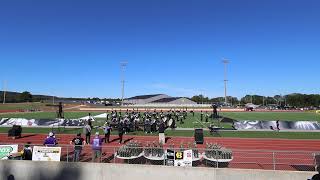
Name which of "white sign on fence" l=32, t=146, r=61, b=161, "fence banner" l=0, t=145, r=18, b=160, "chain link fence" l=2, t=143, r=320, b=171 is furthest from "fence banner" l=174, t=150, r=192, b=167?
"fence banner" l=0, t=145, r=18, b=160

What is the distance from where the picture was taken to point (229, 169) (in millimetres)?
14805

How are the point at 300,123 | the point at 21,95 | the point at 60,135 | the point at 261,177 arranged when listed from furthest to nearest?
the point at 21,95 → the point at 300,123 → the point at 60,135 → the point at 261,177

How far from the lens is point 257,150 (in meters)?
15.5

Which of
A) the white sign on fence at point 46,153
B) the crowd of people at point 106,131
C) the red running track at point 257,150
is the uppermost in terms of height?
the crowd of people at point 106,131

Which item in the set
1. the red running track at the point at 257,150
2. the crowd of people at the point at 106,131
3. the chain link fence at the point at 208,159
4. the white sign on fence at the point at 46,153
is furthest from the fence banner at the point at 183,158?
the white sign on fence at the point at 46,153

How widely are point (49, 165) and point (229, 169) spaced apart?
875 cm

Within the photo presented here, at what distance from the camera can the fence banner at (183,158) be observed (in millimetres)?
15680

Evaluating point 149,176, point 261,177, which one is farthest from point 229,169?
point 149,176

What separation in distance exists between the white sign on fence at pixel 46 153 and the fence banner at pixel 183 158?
19.5 ft

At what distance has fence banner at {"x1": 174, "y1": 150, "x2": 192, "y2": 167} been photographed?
51.4ft

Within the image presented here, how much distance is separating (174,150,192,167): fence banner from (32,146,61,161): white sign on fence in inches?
234

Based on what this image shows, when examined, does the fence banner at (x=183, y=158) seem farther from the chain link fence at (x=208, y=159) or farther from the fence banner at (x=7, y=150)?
the fence banner at (x=7, y=150)

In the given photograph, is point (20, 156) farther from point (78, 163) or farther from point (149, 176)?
point (149, 176)

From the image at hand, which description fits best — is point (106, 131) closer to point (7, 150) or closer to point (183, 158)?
point (7, 150)
